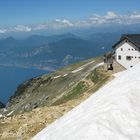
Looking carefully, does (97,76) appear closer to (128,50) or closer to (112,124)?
(128,50)

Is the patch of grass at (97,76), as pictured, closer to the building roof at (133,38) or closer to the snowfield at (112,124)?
the building roof at (133,38)

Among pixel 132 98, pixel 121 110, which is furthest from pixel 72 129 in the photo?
pixel 132 98

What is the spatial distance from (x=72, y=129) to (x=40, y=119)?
22601mm

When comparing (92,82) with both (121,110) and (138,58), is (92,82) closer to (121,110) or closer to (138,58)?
(138,58)

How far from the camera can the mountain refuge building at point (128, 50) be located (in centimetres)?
8412

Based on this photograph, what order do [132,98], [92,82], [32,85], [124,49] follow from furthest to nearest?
[32,85], [124,49], [92,82], [132,98]

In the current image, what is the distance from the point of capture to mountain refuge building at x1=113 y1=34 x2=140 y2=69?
84.1m

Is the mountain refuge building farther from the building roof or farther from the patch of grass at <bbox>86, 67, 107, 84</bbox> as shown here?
the patch of grass at <bbox>86, 67, 107, 84</bbox>

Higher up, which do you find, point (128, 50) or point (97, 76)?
point (128, 50)

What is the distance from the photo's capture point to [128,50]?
8550 centimetres

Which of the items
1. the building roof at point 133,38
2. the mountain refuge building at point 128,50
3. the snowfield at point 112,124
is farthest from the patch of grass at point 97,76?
the snowfield at point 112,124

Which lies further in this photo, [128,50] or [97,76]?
[128,50]

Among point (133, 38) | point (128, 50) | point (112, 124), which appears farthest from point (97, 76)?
point (112, 124)

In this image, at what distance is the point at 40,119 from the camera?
3606 cm
